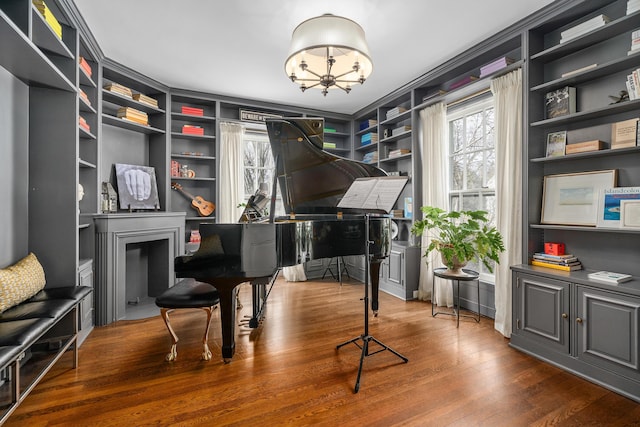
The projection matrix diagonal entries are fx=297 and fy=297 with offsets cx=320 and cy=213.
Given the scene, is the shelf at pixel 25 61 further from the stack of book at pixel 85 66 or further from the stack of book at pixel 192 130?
the stack of book at pixel 192 130

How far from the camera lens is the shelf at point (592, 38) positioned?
202 centimetres

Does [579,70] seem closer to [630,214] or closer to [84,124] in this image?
[630,214]

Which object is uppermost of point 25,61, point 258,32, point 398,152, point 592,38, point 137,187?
point 258,32

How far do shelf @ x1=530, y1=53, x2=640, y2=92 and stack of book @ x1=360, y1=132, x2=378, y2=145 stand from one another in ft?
7.97

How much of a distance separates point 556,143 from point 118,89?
14.6 ft

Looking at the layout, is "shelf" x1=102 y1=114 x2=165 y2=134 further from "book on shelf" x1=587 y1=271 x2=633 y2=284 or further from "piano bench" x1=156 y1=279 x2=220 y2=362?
→ "book on shelf" x1=587 y1=271 x2=633 y2=284

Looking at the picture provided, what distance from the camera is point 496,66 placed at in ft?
9.34

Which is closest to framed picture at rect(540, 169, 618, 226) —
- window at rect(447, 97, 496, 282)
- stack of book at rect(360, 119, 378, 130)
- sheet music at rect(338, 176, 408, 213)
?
window at rect(447, 97, 496, 282)

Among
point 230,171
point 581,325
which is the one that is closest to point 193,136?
point 230,171

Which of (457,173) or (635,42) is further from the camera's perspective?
(457,173)

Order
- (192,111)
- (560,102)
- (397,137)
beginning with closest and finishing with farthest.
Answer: (560,102), (192,111), (397,137)

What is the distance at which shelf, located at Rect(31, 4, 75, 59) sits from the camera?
1.95 meters

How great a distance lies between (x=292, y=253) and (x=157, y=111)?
9.92 ft

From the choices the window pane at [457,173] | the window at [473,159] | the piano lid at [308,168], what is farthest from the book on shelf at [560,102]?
the piano lid at [308,168]
